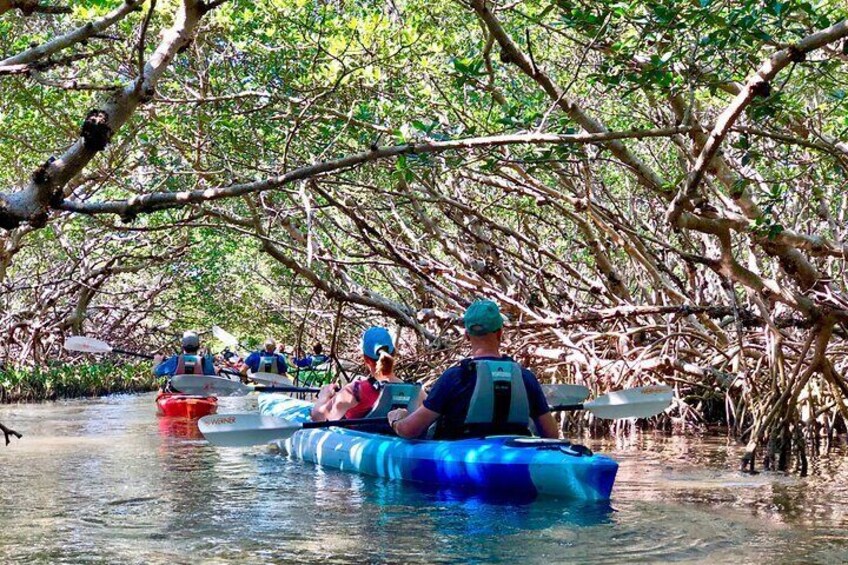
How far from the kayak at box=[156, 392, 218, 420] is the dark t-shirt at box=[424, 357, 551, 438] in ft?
24.0

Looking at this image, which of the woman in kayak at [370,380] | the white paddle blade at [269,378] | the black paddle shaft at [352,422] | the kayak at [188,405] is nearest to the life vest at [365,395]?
the woman in kayak at [370,380]

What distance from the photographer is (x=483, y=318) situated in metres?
5.85

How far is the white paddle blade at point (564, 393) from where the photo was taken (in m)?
8.29

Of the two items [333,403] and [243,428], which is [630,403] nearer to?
[333,403]

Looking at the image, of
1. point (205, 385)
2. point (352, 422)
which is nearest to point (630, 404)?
point (352, 422)

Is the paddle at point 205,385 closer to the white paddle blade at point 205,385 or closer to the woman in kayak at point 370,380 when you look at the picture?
the white paddle blade at point 205,385

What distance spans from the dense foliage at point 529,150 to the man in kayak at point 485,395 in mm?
884

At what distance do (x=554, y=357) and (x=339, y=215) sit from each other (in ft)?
17.0

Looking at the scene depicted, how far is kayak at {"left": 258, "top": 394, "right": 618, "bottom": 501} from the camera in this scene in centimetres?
562

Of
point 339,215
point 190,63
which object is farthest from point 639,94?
point 339,215

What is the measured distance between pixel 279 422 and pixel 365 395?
0.73 meters

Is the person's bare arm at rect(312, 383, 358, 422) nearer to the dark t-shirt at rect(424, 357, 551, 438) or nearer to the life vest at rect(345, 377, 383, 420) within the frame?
the life vest at rect(345, 377, 383, 420)

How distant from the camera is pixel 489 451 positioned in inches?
233

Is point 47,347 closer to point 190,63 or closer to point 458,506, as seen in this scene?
point 190,63
